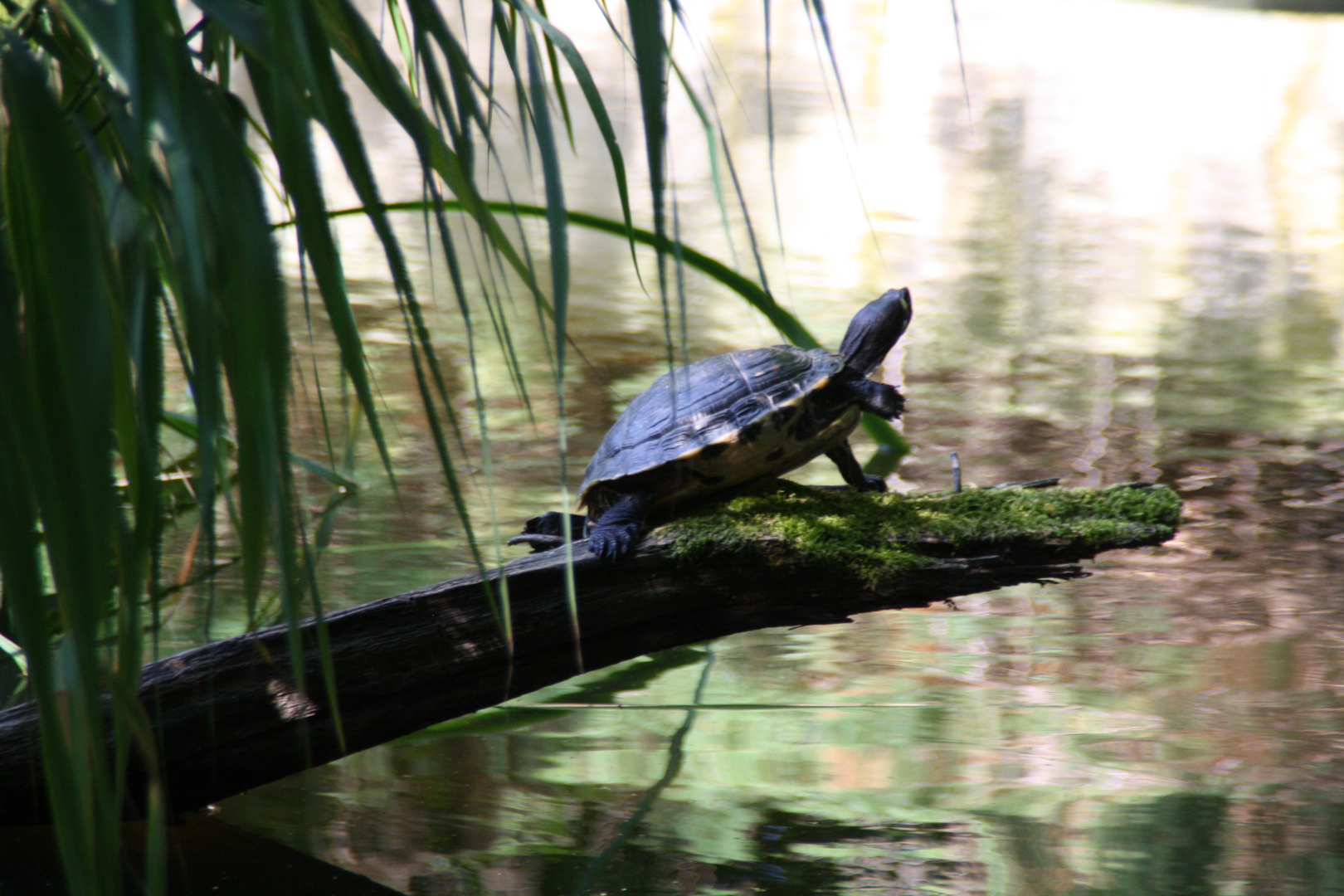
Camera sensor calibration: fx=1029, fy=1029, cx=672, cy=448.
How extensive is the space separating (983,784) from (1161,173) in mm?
6093

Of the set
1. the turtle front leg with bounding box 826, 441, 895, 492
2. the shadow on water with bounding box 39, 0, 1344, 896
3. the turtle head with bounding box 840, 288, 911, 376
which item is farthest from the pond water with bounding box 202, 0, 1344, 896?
the turtle front leg with bounding box 826, 441, 895, 492

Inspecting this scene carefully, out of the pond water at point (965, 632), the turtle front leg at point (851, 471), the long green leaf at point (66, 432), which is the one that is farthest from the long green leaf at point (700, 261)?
the turtle front leg at point (851, 471)

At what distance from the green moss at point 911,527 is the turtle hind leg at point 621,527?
0.04 meters

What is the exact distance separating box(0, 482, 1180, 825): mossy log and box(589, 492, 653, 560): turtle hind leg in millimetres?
16

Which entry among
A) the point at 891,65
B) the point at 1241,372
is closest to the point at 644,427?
the point at 1241,372

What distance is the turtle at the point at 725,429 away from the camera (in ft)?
4.38

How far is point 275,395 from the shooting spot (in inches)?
15.3

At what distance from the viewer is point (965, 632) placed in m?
1.97

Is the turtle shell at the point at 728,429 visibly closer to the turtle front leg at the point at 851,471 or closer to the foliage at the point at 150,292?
the turtle front leg at the point at 851,471

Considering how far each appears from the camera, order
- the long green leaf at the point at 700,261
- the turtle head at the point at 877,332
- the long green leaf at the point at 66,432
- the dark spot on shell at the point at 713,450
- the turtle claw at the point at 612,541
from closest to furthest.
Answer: the long green leaf at the point at 66,432 → the long green leaf at the point at 700,261 → the turtle claw at the point at 612,541 → the dark spot on shell at the point at 713,450 → the turtle head at the point at 877,332

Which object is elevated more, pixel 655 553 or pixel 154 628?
pixel 154 628

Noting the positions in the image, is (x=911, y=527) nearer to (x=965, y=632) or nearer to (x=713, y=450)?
(x=713, y=450)

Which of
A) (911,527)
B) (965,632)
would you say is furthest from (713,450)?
(965,632)

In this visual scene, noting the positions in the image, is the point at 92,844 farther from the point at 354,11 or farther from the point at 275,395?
the point at 354,11
